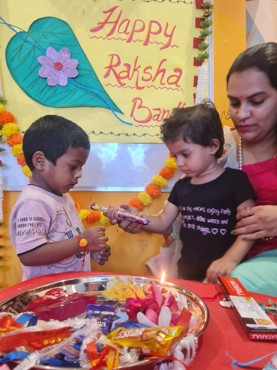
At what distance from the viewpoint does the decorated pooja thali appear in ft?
1.30

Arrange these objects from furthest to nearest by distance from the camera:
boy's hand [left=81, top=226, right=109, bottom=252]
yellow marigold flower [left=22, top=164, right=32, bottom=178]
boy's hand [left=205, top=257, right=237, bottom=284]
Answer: yellow marigold flower [left=22, top=164, right=32, bottom=178], boy's hand [left=81, top=226, right=109, bottom=252], boy's hand [left=205, top=257, right=237, bottom=284]

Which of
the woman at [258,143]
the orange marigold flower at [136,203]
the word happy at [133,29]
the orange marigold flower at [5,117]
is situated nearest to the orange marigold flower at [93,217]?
the orange marigold flower at [136,203]

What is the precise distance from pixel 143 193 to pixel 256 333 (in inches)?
37.1

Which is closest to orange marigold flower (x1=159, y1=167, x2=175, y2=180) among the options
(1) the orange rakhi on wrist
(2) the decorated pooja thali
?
(2) the decorated pooja thali

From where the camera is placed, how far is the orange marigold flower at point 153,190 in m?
1.40

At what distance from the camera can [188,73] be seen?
1438 millimetres

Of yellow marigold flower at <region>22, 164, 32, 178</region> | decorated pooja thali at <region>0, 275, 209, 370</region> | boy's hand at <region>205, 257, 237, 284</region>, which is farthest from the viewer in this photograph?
yellow marigold flower at <region>22, 164, 32, 178</region>

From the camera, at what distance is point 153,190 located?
1.40 metres

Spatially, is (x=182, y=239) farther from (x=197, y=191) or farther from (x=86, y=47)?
(x=86, y=47)

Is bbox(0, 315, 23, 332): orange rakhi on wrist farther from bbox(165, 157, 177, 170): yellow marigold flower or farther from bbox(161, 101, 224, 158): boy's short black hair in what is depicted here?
bbox(165, 157, 177, 170): yellow marigold flower

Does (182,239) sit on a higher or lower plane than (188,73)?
lower

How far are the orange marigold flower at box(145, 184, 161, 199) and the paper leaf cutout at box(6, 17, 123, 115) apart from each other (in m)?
0.43

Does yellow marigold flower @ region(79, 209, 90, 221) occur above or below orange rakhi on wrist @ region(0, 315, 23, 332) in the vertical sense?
below

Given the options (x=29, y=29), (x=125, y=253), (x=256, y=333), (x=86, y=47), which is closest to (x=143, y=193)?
(x=125, y=253)
